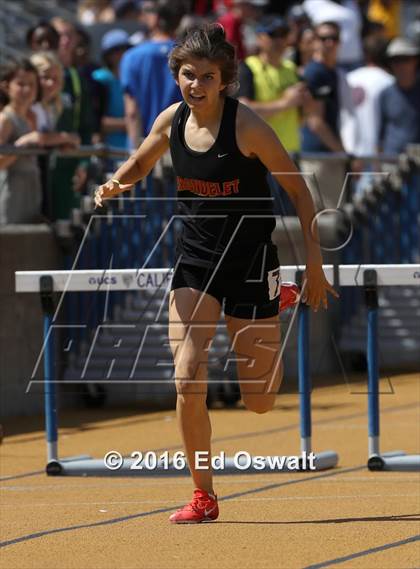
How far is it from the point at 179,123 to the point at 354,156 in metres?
6.09

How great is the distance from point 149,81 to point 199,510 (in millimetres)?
6109

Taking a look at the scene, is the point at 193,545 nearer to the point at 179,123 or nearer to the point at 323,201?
the point at 179,123

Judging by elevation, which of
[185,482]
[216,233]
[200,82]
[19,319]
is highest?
[200,82]

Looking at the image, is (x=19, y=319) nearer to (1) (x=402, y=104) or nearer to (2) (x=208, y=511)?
(2) (x=208, y=511)

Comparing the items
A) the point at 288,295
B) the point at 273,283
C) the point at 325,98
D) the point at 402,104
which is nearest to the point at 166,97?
the point at 325,98

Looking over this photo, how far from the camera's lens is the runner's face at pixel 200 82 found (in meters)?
6.89

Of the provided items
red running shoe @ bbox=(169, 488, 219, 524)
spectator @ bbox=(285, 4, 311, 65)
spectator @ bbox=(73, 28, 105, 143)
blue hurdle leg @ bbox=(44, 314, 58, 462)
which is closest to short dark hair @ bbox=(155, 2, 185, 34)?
spectator @ bbox=(73, 28, 105, 143)

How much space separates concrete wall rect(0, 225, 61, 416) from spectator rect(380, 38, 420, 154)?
14.6 ft

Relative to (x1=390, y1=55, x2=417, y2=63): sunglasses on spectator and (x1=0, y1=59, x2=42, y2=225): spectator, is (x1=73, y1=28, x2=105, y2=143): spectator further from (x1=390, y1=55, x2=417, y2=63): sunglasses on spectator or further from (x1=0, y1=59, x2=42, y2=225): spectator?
(x1=390, y1=55, x2=417, y2=63): sunglasses on spectator

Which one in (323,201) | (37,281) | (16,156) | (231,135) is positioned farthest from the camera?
(323,201)

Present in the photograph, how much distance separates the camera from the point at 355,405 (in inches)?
454

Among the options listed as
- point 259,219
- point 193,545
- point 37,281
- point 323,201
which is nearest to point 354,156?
point 323,201

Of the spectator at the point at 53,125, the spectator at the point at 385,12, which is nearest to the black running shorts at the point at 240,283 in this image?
the spectator at the point at 53,125

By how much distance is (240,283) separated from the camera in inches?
279
